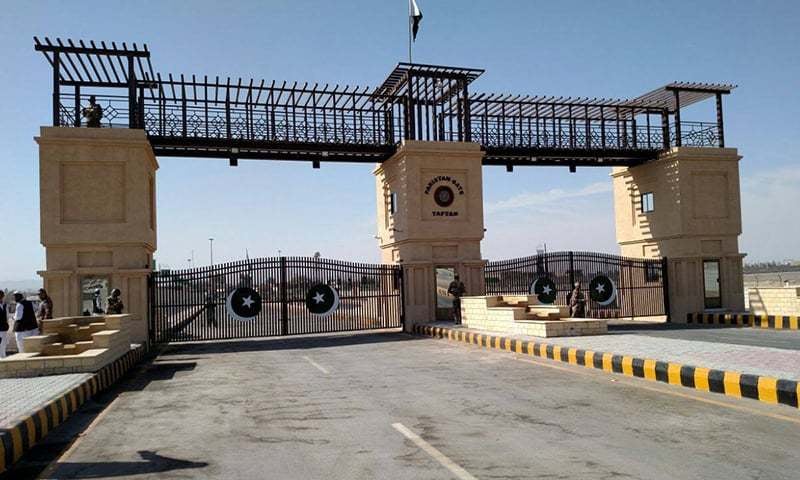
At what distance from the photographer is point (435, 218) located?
70.2 feet

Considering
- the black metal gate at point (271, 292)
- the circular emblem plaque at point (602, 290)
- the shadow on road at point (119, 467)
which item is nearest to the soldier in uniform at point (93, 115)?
the black metal gate at point (271, 292)

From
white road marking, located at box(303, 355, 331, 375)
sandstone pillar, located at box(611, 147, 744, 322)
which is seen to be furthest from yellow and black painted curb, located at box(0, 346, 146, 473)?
sandstone pillar, located at box(611, 147, 744, 322)

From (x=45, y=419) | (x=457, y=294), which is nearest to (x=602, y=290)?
(x=457, y=294)

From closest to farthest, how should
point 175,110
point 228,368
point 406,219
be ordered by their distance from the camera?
point 228,368 → point 175,110 → point 406,219

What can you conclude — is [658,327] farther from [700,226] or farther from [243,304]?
[243,304]

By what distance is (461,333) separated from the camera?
17.7 metres

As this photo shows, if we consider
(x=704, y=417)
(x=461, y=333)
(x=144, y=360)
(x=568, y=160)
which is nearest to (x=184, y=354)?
(x=144, y=360)

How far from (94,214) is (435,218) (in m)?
10.0

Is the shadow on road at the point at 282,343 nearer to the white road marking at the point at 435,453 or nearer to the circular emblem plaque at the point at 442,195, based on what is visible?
the circular emblem plaque at the point at 442,195

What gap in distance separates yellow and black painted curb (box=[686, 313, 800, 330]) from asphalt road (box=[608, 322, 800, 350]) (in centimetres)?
85

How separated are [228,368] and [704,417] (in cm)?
908

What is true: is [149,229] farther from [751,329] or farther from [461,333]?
[751,329]

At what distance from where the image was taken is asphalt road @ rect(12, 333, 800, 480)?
5.66m

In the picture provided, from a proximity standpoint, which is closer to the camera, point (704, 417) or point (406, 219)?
point (704, 417)
